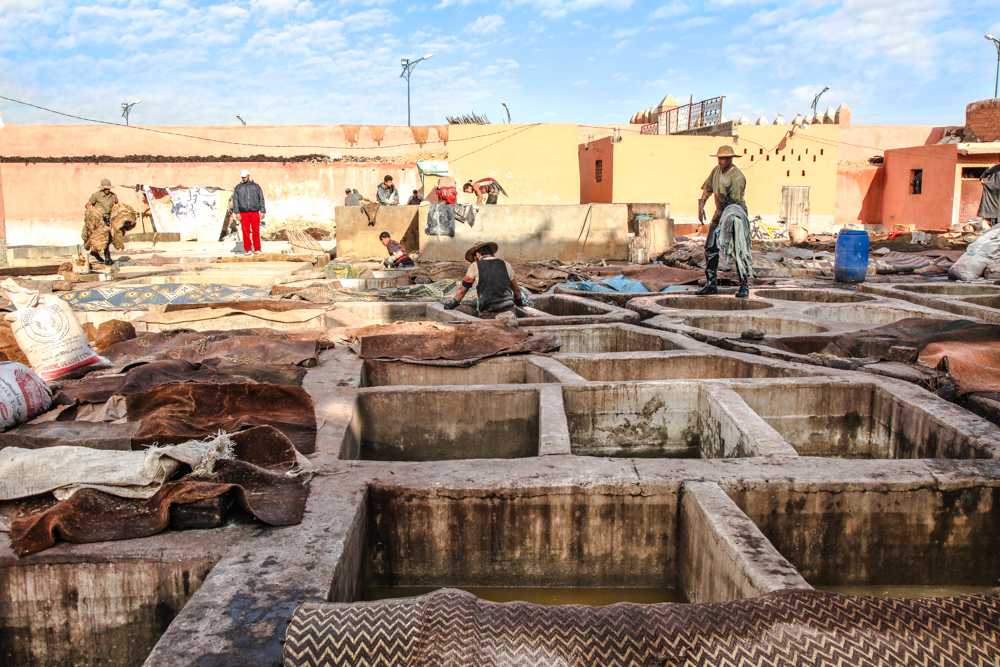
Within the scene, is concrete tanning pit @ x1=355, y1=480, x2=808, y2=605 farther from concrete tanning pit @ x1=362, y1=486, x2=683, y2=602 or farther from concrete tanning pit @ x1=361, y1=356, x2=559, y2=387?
concrete tanning pit @ x1=361, y1=356, x2=559, y2=387

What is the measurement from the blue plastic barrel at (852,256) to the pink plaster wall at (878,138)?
20041 millimetres

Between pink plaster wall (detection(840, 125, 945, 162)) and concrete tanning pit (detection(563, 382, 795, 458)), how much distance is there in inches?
1073

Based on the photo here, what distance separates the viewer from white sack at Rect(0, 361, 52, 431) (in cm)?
381

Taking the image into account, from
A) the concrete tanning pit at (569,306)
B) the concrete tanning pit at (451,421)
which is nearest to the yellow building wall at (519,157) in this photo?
the concrete tanning pit at (569,306)

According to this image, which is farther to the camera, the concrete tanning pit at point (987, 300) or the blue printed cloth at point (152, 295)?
the concrete tanning pit at point (987, 300)

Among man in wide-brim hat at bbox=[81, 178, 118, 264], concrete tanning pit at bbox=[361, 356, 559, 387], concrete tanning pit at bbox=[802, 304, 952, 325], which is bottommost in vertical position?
concrete tanning pit at bbox=[361, 356, 559, 387]

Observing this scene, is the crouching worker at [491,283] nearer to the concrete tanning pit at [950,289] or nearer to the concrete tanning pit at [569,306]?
the concrete tanning pit at [569,306]

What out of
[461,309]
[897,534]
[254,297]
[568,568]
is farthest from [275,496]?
[254,297]

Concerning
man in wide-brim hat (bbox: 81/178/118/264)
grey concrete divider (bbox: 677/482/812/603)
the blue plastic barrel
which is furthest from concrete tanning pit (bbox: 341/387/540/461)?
man in wide-brim hat (bbox: 81/178/118/264)

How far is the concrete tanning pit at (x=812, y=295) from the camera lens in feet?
29.9

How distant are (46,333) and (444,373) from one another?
2923 millimetres

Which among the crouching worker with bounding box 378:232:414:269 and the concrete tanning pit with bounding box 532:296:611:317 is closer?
the concrete tanning pit with bounding box 532:296:611:317

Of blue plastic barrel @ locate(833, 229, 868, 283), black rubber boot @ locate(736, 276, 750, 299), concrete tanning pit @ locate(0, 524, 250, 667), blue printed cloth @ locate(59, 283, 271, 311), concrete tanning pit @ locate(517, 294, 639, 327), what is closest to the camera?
concrete tanning pit @ locate(0, 524, 250, 667)

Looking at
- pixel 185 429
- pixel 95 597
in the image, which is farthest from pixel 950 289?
pixel 95 597
